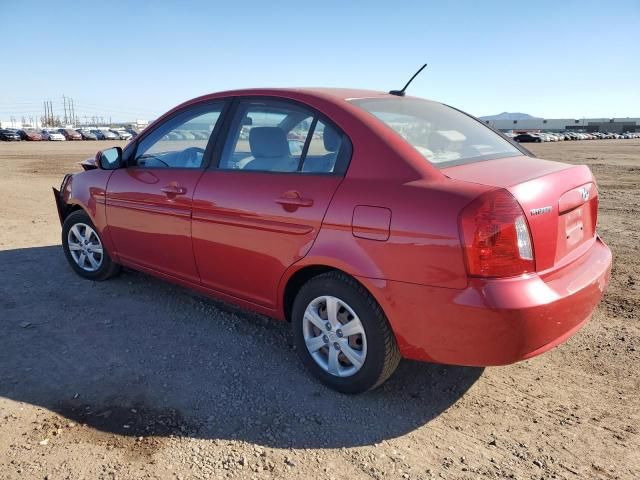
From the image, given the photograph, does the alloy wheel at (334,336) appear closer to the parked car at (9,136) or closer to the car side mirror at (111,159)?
the car side mirror at (111,159)

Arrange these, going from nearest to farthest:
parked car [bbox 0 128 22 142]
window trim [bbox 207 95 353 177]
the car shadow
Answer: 1. the car shadow
2. window trim [bbox 207 95 353 177]
3. parked car [bbox 0 128 22 142]

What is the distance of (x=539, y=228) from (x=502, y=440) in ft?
3.59

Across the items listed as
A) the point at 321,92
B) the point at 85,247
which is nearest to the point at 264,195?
the point at 321,92

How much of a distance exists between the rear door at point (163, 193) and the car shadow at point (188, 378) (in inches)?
19.1

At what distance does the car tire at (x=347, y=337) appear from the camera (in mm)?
2734

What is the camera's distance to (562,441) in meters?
2.58

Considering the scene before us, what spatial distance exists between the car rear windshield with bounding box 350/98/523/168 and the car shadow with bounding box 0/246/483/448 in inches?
54.9

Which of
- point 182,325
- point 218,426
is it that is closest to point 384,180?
point 218,426

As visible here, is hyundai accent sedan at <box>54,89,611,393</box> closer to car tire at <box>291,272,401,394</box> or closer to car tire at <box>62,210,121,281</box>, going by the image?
car tire at <box>291,272,401,394</box>

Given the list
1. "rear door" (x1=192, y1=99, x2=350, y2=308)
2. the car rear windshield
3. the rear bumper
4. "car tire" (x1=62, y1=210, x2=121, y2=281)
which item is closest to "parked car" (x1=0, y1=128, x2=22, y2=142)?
"car tire" (x1=62, y1=210, x2=121, y2=281)

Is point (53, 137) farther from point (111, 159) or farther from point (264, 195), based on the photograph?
point (264, 195)

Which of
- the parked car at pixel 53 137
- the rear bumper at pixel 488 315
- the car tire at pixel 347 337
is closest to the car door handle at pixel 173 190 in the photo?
the car tire at pixel 347 337

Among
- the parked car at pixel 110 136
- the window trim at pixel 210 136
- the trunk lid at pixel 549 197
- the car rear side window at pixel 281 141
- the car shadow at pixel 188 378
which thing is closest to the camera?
the trunk lid at pixel 549 197

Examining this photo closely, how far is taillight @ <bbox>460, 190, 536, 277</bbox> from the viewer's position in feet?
7.71
